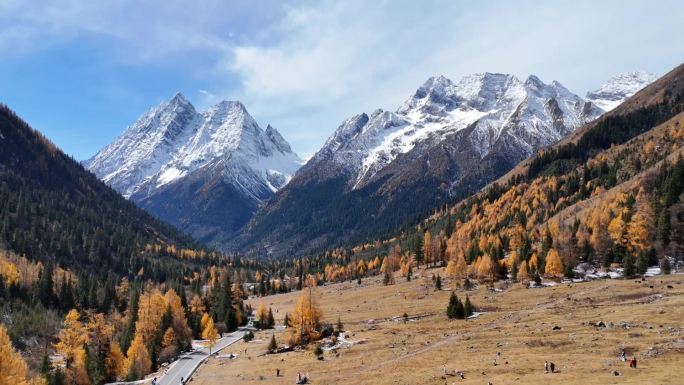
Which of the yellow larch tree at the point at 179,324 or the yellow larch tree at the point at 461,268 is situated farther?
the yellow larch tree at the point at 461,268

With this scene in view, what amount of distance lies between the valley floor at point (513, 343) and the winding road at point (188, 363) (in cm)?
361

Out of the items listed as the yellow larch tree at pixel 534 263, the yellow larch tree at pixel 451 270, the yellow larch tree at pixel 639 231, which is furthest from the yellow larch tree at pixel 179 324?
the yellow larch tree at pixel 639 231

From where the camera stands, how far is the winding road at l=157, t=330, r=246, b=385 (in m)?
98.6

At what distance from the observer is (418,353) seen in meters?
87.1

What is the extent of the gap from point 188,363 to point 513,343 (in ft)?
220

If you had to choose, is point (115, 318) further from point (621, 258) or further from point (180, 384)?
point (621, 258)

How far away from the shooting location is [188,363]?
364 feet

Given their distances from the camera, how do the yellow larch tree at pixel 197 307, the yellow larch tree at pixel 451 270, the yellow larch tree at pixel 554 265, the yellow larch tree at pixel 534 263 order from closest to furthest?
the yellow larch tree at pixel 554 265, the yellow larch tree at pixel 534 263, the yellow larch tree at pixel 197 307, the yellow larch tree at pixel 451 270

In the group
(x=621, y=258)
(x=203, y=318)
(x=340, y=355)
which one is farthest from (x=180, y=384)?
(x=621, y=258)

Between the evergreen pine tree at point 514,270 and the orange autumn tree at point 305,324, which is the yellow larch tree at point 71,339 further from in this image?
the evergreen pine tree at point 514,270

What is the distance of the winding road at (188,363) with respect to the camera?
98.6 meters

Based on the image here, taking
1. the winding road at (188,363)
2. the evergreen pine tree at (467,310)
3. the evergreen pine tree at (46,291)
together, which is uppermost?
the evergreen pine tree at (46,291)

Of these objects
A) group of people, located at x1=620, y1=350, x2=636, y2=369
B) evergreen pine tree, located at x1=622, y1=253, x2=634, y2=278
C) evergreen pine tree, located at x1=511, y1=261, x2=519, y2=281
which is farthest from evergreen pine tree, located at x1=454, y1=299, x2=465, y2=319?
group of people, located at x1=620, y1=350, x2=636, y2=369

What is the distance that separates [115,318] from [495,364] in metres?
136
